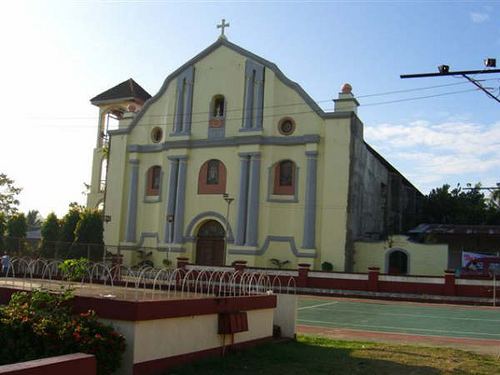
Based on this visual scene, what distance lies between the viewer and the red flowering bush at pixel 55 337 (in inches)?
284

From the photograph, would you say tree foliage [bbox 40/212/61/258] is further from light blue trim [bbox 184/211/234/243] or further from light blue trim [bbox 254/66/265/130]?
light blue trim [bbox 254/66/265/130]

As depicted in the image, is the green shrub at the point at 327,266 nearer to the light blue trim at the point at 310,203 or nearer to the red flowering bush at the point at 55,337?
the light blue trim at the point at 310,203

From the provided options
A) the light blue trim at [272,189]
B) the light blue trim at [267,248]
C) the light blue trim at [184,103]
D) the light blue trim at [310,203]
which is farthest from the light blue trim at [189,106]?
the light blue trim at [267,248]

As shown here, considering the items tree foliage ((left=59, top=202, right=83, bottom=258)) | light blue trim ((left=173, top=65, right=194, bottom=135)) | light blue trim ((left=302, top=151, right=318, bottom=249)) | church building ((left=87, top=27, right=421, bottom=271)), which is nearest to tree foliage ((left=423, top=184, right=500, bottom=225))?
church building ((left=87, top=27, right=421, bottom=271))

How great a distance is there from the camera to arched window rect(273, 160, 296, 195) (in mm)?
36531

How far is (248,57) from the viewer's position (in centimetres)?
3841

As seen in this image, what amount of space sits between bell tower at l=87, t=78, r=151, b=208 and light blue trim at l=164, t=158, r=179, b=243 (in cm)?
787

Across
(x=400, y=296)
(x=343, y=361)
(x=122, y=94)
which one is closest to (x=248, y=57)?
(x=122, y=94)

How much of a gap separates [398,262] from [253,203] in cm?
947

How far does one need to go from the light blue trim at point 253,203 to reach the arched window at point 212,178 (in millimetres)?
2289

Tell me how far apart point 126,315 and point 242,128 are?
30012 mm

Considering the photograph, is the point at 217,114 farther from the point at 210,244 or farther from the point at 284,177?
the point at 210,244

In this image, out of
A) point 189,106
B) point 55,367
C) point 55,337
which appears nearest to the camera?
point 55,367

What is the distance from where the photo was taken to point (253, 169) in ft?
121
